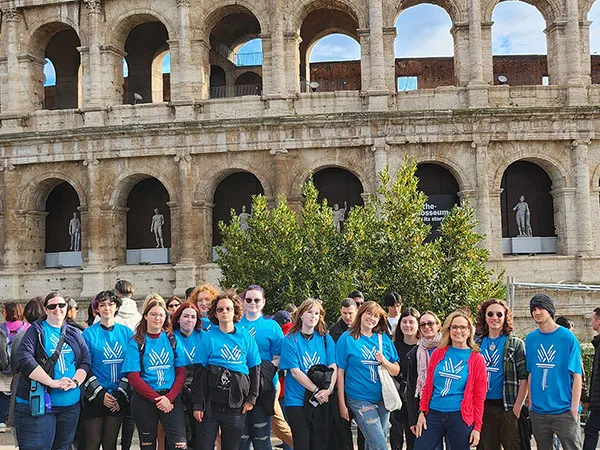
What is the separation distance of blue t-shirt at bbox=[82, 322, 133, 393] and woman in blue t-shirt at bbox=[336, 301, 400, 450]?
2223mm

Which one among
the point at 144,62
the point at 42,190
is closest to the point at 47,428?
the point at 42,190

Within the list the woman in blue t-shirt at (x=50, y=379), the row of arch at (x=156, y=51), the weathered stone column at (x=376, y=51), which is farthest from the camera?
the row of arch at (x=156, y=51)

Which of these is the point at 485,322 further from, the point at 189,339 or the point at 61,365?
the point at 61,365

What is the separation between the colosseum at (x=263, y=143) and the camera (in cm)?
2136

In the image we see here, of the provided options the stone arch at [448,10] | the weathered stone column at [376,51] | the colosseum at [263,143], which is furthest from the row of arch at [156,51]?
the weathered stone column at [376,51]

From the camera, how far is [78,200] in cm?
2480

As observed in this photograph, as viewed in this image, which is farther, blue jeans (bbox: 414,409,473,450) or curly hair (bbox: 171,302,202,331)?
curly hair (bbox: 171,302,202,331)

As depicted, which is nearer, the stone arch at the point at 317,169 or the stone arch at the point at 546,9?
the stone arch at the point at 317,169

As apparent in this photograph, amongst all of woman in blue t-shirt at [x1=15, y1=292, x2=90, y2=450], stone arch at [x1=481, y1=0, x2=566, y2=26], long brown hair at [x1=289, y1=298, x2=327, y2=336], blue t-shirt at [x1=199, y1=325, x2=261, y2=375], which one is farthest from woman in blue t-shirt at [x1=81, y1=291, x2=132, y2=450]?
stone arch at [x1=481, y1=0, x2=566, y2=26]

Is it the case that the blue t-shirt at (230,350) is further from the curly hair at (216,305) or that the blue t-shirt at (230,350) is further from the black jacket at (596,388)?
the black jacket at (596,388)

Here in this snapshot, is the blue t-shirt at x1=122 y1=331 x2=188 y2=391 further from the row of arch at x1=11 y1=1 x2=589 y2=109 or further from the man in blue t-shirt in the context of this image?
the row of arch at x1=11 y1=1 x2=589 y2=109

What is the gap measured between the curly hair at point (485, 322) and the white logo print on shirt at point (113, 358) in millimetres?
3627

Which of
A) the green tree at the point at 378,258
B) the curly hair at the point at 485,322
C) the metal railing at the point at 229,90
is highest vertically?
the metal railing at the point at 229,90

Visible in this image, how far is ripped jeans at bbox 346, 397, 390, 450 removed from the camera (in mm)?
6961
